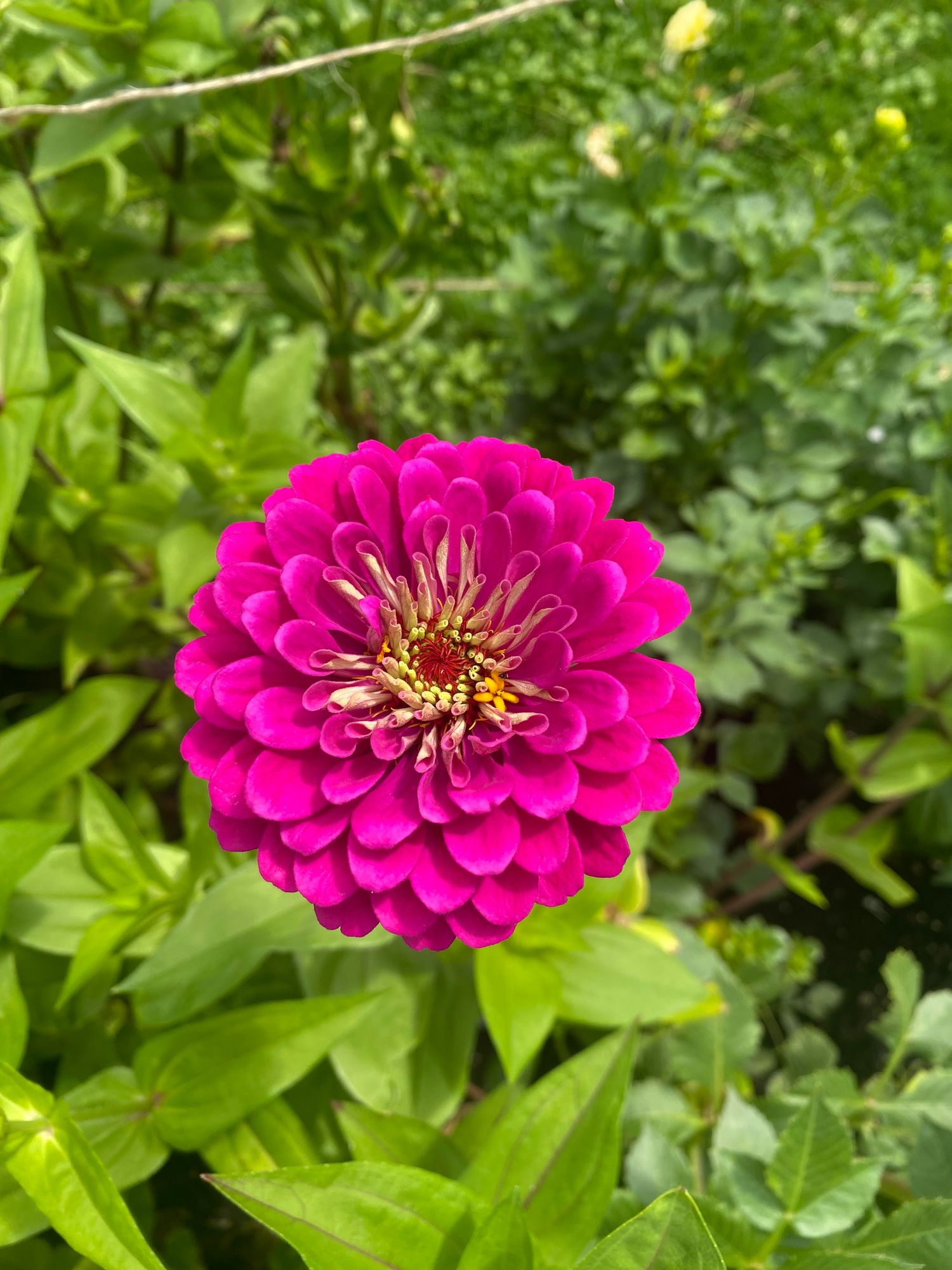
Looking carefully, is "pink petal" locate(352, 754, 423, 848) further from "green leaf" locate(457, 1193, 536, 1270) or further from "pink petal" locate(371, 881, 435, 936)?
"green leaf" locate(457, 1193, 536, 1270)

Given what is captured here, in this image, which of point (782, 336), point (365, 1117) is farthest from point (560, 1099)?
point (782, 336)

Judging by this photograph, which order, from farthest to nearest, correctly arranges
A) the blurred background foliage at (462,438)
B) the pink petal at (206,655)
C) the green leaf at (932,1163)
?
the blurred background foliage at (462,438) < the green leaf at (932,1163) < the pink petal at (206,655)

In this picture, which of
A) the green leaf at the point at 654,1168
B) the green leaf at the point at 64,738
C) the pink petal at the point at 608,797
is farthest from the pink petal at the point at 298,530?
the green leaf at the point at 654,1168

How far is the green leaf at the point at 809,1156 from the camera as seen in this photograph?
0.59m

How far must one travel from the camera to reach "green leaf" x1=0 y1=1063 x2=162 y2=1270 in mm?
492

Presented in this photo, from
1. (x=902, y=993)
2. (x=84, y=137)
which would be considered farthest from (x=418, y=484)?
(x=902, y=993)

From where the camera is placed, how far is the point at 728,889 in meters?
1.25

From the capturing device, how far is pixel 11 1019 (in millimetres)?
615

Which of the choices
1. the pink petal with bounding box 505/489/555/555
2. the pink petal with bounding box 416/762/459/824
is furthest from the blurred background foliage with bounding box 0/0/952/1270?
the pink petal with bounding box 505/489/555/555

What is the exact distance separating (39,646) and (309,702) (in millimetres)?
749

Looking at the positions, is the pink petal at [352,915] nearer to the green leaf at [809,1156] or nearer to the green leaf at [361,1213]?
the green leaf at [361,1213]

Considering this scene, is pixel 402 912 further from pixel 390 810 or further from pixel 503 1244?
pixel 503 1244

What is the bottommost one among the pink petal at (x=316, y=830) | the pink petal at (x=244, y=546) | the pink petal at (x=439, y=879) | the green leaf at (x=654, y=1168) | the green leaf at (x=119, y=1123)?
the green leaf at (x=654, y=1168)

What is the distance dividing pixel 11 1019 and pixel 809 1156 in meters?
0.57
